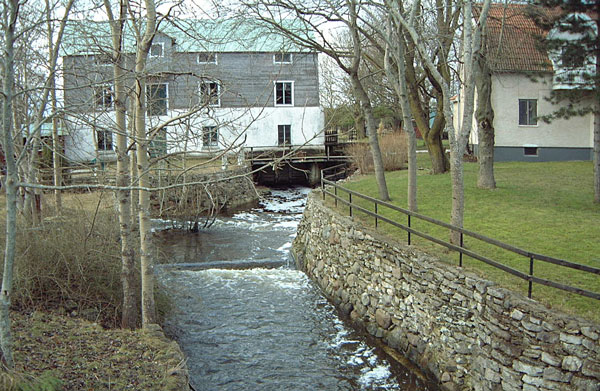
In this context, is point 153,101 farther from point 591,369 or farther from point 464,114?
point 591,369

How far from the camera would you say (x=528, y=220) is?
12539 mm

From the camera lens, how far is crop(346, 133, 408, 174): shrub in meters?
27.1

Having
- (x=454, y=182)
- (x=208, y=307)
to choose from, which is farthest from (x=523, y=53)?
(x=208, y=307)

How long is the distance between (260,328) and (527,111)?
2164 centimetres

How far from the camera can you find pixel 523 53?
26391mm

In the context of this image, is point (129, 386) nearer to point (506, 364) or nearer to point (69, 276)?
point (69, 276)

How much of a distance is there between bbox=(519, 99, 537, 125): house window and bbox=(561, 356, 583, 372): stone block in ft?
76.3

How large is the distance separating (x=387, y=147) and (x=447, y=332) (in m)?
19.3

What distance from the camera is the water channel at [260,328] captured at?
901 cm

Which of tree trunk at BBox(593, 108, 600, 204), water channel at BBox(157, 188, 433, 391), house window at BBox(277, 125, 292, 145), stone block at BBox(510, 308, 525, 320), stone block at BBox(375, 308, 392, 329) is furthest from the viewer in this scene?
house window at BBox(277, 125, 292, 145)

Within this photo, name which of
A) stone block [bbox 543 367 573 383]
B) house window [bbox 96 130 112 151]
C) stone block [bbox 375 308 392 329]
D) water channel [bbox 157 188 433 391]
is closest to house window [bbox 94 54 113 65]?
house window [bbox 96 130 112 151]

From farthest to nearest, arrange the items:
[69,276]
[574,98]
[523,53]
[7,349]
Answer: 1. [523,53]
2. [574,98]
3. [69,276]
4. [7,349]

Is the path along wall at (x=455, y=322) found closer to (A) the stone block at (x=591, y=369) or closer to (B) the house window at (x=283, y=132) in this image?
(A) the stone block at (x=591, y=369)

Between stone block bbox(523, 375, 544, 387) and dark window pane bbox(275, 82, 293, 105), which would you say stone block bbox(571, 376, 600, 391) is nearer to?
stone block bbox(523, 375, 544, 387)
